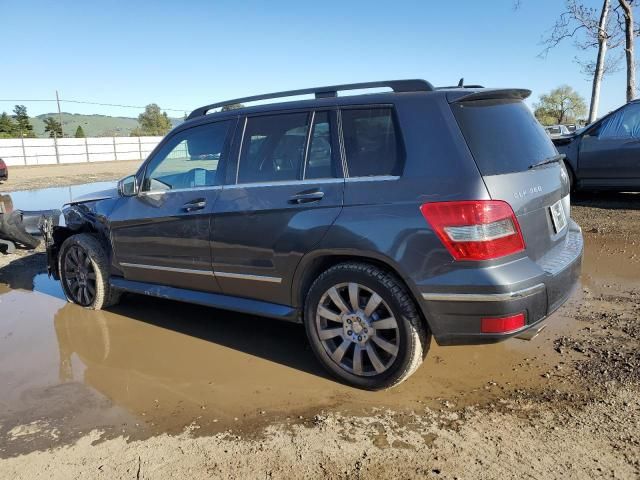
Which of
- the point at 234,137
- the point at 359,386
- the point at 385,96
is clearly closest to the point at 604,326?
the point at 359,386

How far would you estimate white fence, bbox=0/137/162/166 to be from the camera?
3619cm

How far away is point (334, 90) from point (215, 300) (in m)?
1.81

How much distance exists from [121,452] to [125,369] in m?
1.13

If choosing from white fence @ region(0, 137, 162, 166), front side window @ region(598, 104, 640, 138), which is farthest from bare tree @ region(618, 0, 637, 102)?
white fence @ region(0, 137, 162, 166)

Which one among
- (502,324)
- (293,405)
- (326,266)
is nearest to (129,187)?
(326,266)

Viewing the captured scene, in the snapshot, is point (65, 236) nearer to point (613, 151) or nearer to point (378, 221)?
point (378, 221)

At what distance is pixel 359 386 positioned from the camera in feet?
11.0

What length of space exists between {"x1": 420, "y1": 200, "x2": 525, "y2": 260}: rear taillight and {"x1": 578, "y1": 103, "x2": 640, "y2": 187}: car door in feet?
21.6

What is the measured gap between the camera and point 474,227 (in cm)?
283

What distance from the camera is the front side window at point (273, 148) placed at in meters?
3.61

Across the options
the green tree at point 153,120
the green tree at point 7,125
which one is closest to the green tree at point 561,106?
the green tree at point 153,120

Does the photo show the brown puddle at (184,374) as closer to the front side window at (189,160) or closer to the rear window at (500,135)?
the front side window at (189,160)

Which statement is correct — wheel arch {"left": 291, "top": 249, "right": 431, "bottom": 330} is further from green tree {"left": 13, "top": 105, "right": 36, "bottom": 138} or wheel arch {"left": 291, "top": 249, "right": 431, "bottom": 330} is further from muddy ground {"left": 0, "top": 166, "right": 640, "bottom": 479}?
green tree {"left": 13, "top": 105, "right": 36, "bottom": 138}

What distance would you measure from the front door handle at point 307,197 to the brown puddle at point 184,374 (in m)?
1.21
